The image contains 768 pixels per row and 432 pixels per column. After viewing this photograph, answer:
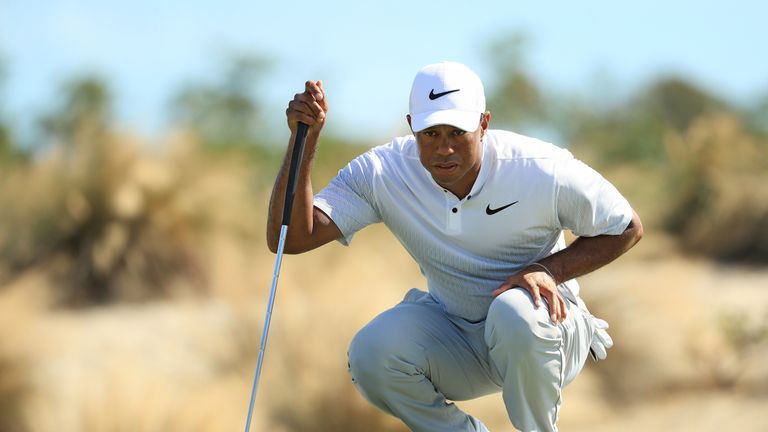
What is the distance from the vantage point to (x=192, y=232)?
47.2 feet

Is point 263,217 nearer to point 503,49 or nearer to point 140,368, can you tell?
point 140,368

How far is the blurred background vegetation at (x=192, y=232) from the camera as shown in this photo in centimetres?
940

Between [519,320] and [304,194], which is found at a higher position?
[304,194]

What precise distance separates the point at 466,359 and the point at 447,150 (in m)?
0.94

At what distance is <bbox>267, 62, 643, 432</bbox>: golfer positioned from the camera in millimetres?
5258

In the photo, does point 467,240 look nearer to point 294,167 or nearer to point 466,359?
point 466,359

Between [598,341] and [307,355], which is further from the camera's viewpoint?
[307,355]

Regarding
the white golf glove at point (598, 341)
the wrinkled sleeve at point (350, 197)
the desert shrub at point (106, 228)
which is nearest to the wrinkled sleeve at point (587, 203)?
the white golf glove at point (598, 341)

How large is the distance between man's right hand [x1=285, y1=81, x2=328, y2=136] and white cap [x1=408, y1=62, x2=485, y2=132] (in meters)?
0.38

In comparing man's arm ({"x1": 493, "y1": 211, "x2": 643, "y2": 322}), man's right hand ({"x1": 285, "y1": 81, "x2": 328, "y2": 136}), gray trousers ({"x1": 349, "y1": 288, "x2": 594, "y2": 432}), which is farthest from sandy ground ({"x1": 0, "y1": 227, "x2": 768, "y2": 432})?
man's arm ({"x1": 493, "y1": 211, "x2": 643, "y2": 322})

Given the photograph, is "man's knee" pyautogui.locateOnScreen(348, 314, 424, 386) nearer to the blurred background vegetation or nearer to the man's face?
the man's face

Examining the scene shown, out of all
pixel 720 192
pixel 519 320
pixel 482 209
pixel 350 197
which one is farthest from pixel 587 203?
pixel 720 192

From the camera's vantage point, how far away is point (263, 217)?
14.7 meters

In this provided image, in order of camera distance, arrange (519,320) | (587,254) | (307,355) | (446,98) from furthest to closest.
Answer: (307,355) < (587,254) < (446,98) < (519,320)
